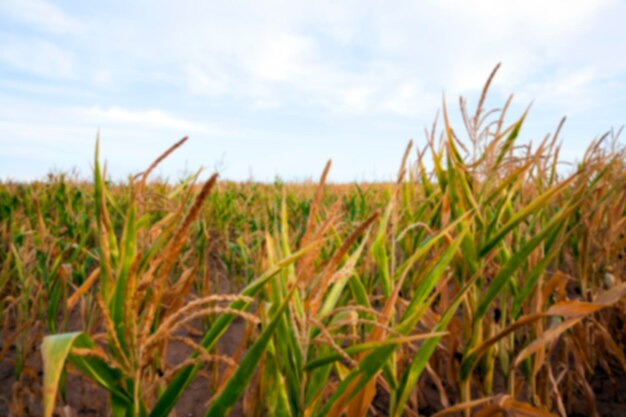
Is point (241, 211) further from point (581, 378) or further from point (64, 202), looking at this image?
point (581, 378)

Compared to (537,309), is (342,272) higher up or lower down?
higher up

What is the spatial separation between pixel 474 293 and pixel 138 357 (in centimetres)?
92

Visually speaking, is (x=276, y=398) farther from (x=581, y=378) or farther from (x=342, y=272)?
(x=581, y=378)

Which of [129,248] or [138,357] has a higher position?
[129,248]

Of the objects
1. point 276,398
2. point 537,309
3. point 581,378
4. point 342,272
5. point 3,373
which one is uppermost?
point 342,272

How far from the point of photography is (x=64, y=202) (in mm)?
4555

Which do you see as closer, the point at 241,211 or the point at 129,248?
the point at 129,248

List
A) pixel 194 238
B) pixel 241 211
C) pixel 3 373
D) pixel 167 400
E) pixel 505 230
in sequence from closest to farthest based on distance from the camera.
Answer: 1. pixel 167 400
2. pixel 505 230
3. pixel 3 373
4. pixel 194 238
5. pixel 241 211

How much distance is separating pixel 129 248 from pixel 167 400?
27cm

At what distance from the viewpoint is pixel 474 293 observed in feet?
4.34

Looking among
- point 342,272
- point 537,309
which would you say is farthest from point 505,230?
point 342,272

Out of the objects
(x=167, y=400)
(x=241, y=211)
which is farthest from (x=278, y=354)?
(x=241, y=211)

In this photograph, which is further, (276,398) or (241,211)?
(241,211)

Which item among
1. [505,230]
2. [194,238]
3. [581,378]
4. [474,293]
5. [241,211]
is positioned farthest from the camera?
[241,211]
